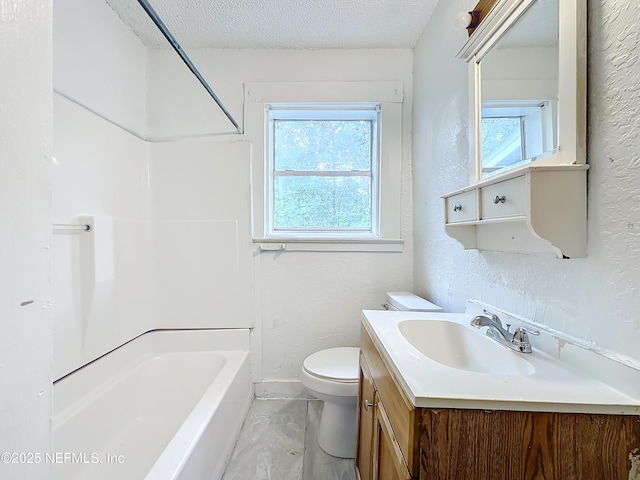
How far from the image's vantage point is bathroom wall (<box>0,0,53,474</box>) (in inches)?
16.9

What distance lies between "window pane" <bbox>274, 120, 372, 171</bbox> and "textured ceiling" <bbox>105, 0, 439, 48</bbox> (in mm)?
499

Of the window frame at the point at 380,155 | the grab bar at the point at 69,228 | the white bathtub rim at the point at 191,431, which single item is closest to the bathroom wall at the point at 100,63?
the grab bar at the point at 69,228

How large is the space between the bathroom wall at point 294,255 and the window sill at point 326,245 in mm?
35

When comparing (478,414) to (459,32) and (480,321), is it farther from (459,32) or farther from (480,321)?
(459,32)

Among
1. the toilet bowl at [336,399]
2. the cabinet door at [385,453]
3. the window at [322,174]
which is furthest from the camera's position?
the window at [322,174]

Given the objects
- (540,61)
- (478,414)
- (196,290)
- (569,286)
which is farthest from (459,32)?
(196,290)

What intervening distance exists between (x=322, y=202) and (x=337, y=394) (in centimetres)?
125

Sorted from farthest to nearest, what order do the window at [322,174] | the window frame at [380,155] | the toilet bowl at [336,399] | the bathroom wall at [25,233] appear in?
1. the window at [322,174]
2. the window frame at [380,155]
3. the toilet bowl at [336,399]
4. the bathroom wall at [25,233]

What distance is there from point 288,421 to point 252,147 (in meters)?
1.77

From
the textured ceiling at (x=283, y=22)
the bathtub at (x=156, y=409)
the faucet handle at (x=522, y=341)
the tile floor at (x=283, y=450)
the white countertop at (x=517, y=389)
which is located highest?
the textured ceiling at (x=283, y=22)

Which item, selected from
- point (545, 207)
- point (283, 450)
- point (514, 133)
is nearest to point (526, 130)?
point (514, 133)

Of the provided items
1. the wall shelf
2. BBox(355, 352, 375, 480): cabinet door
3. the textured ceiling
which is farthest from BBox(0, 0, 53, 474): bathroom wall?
the textured ceiling

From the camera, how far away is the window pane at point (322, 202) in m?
2.21

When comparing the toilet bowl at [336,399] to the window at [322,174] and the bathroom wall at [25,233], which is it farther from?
the bathroom wall at [25,233]
